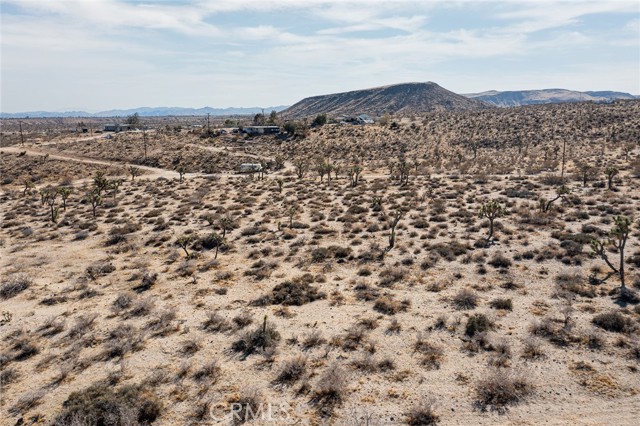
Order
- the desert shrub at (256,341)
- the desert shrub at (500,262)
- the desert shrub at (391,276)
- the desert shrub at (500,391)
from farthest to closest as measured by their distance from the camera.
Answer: the desert shrub at (500,262) < the desert shrub at (391,276) < the desert shrub at (256,341) < the desert shrub at (500,391)

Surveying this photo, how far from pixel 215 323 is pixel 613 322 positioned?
15.9 metres

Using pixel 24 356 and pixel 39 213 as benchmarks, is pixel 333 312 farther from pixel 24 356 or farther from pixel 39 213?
pixel 39 213

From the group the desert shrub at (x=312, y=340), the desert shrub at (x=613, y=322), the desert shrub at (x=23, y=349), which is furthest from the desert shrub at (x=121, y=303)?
the desert shrub at (x=613, y=322)

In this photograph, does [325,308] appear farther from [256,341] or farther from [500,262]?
[500,262]

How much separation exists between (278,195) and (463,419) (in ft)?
110

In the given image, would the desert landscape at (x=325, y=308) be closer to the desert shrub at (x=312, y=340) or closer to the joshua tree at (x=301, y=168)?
the desert shrub at (x=312, y=340)

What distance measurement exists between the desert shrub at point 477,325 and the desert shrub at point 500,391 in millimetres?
2665

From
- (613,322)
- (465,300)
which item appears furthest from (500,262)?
(613,322)

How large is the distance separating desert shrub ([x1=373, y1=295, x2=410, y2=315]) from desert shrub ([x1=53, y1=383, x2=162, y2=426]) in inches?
378

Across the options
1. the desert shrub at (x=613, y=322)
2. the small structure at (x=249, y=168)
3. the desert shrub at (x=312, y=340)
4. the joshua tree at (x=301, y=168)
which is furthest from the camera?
the small structure at (x=249, y=168)

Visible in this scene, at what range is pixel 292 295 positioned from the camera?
733 inches

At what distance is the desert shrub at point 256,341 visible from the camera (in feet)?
47.4

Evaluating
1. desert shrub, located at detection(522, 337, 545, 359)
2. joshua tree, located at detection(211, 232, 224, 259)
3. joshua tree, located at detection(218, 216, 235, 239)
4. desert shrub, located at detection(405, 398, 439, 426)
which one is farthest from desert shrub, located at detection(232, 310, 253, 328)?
joshua tree, located at detection(218, 216, 235, 239)

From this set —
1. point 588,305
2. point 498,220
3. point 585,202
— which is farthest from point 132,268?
point 585,202
